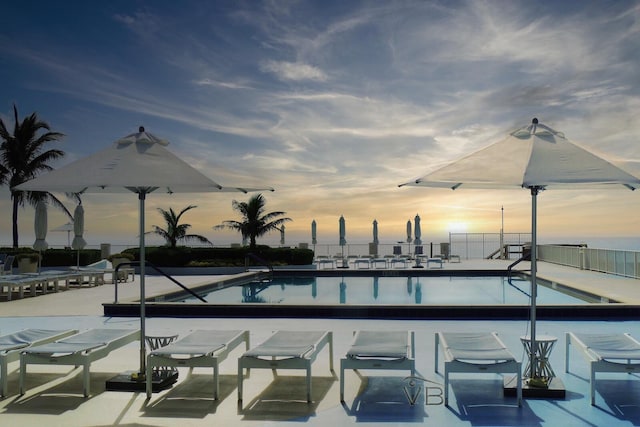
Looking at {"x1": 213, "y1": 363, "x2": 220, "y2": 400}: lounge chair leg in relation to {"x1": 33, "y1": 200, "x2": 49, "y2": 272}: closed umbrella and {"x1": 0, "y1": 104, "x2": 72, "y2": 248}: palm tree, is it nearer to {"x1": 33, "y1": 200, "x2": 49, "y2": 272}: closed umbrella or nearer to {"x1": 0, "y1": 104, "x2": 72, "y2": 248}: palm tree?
{"x1": 33, "y1": 200, "x2": 49, "y2": 272}: closed umbrella

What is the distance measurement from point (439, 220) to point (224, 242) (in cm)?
1021

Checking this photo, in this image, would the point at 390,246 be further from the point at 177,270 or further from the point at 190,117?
the point at 190,117

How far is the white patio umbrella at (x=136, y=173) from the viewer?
5.33 m

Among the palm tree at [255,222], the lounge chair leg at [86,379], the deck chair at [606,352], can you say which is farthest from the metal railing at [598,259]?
the lounge chair leg at [86,379]

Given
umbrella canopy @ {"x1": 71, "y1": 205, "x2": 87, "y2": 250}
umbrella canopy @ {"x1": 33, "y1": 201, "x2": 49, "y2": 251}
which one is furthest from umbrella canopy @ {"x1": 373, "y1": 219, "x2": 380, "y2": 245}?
umbrella canopy @ {"x1": 33, "y1": 201, "x2": 49, "y2": 251}

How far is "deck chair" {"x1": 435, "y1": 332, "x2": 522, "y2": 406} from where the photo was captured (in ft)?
15.7

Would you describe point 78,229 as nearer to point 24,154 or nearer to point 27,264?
point 27,264

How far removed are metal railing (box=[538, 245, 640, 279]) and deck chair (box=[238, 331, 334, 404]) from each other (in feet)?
45.6

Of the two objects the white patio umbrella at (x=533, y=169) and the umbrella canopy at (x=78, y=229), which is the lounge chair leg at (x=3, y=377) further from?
the umbrella canopy at (x=78, y=229)

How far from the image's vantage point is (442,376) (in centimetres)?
578

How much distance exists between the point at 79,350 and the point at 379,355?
2.75 meters

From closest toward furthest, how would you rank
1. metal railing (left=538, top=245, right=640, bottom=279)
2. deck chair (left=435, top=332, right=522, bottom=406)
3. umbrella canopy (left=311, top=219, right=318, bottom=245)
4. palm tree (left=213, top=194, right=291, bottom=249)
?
deck chair (left=435, top=332, right=522, bottom=406) → metal railing (left=538, top=245, right=640, bottom=279) → palm tree (left=213, top=194, right=291, bottom=249) → umbrella canopy (left=311, top=219, right=318, bottom=245)

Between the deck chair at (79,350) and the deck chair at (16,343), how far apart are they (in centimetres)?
13

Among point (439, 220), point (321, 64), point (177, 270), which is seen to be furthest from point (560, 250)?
point (177, 270)
